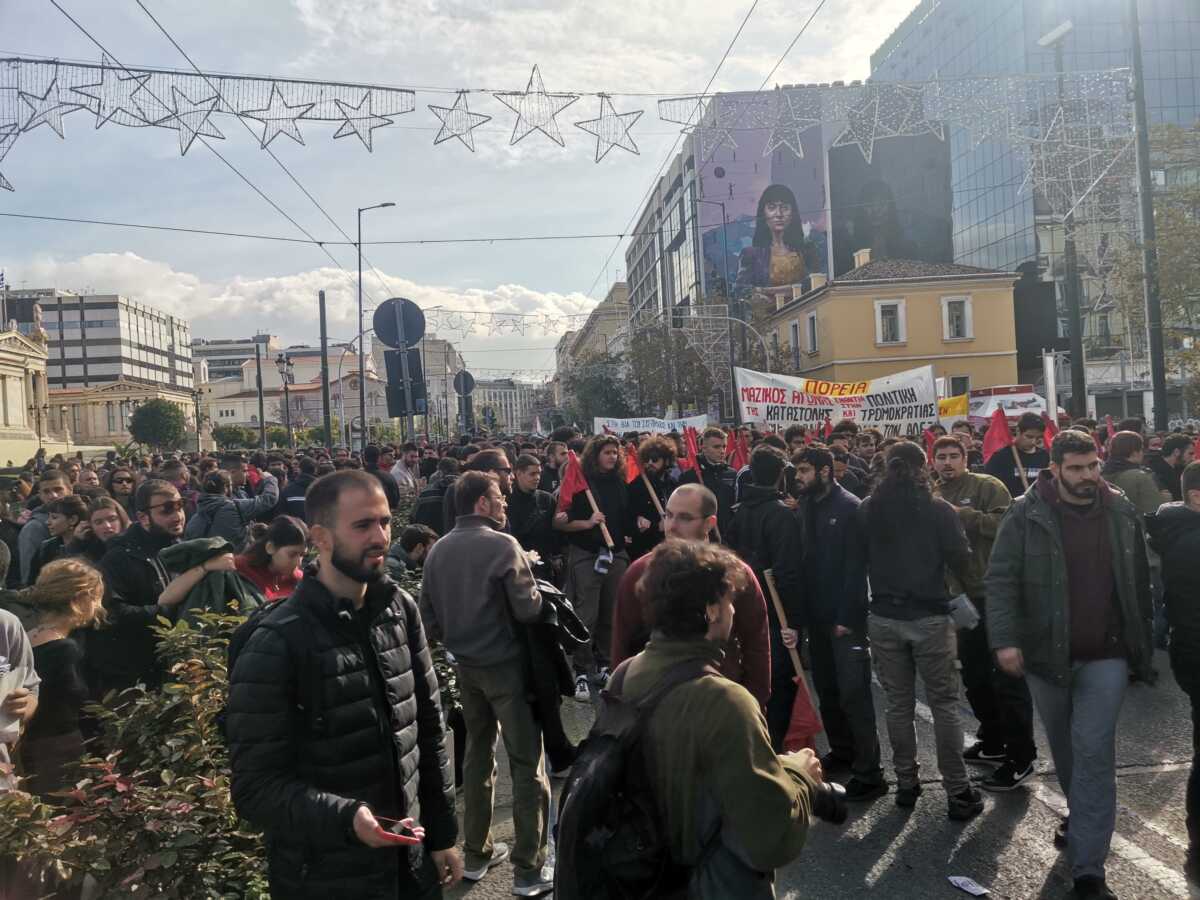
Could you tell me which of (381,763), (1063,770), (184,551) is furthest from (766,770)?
(184,551)

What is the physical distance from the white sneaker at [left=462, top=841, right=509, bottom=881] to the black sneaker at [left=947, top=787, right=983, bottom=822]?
7.36ft

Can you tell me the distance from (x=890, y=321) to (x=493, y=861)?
43.9m

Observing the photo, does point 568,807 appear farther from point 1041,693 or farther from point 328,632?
point 1041,693

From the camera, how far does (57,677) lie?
4.43 meters

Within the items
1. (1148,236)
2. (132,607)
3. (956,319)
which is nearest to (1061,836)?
(132,607)

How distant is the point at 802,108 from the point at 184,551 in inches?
580

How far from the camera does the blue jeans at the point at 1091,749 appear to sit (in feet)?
14.3

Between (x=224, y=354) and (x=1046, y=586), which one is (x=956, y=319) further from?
(x=224, y=354)

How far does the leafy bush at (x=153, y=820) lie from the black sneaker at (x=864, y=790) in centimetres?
323

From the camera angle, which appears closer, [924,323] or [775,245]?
[924,323]

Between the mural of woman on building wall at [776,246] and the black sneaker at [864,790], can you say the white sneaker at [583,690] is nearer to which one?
the black sneaker at [864,790]

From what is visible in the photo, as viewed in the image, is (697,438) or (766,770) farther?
(697,438)

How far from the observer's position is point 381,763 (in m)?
2.97

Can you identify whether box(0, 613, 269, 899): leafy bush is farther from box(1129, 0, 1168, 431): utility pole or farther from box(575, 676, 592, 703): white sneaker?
box(1129, 0, 1168, 431): utility pole
